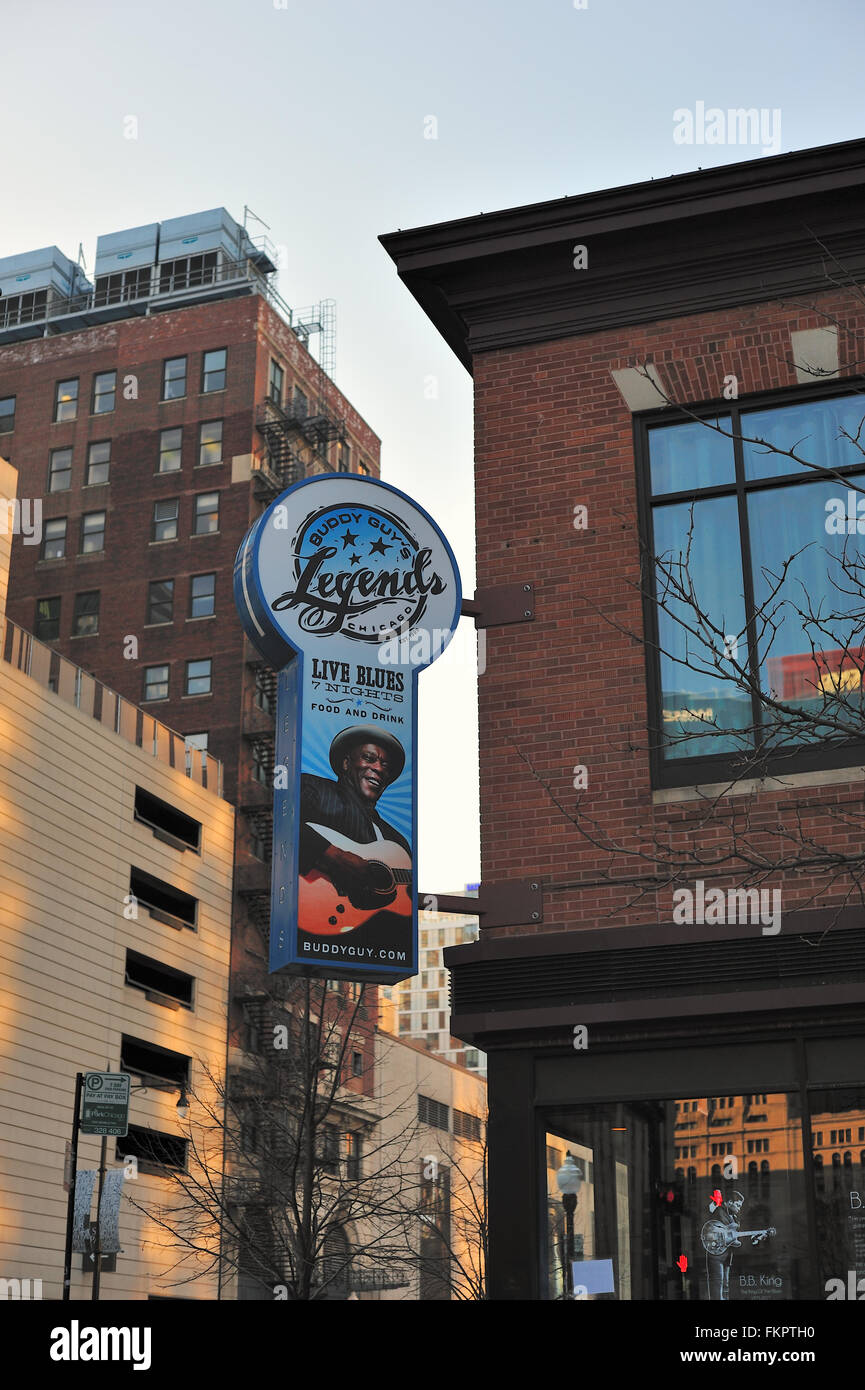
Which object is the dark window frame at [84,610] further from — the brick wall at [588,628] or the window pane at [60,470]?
the brick wall at [588,628]

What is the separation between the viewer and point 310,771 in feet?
35.2

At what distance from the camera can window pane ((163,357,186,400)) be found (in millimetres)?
64250

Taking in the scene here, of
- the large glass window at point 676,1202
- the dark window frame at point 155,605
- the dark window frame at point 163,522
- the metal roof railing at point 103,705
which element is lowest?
the large glass window at point 676,1202

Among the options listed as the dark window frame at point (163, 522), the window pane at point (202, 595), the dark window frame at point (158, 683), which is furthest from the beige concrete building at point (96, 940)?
the dark window frame at point (163, 522)

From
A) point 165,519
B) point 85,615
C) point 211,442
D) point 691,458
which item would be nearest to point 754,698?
point 691,458

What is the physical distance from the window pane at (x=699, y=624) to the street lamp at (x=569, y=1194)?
3.09 meters

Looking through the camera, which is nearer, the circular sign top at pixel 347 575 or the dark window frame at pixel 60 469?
the circular sign top at pixel 347 575

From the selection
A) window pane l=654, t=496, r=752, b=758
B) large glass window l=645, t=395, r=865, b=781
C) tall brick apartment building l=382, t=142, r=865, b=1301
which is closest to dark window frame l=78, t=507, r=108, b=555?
tall brick apartment building l=382, t=142, r=865, b=1301

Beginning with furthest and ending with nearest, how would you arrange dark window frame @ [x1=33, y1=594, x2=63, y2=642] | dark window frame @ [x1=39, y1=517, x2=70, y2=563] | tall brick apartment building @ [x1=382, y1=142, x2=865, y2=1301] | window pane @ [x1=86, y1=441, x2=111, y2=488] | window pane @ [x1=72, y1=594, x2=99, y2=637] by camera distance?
window pane @ [x1=86, y1=441, x2=111, y2=488]
dark window frame @ [x1=39, y1=517, x2=70, y2=563]
dark window frame @ [x1=33, y1=594, x2=63, y2=642]
window pane @ [x1=72, y1=594, x2=99, y2=637]
tall brick apartment building @ [x1=382, y1=142, x2=865, y2=1301]

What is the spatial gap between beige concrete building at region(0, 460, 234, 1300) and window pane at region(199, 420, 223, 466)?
48.1ft

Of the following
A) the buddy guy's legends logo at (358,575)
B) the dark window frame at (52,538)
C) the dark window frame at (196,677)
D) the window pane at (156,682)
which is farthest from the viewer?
the dark window frame at (52,538)

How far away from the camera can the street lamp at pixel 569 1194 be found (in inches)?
403

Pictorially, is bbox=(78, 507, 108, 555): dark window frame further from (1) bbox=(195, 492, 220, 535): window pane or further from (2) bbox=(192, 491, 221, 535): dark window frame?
(1) bbox=(195, 492, 220, 535): window pane

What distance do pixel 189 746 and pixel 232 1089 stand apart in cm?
1257
